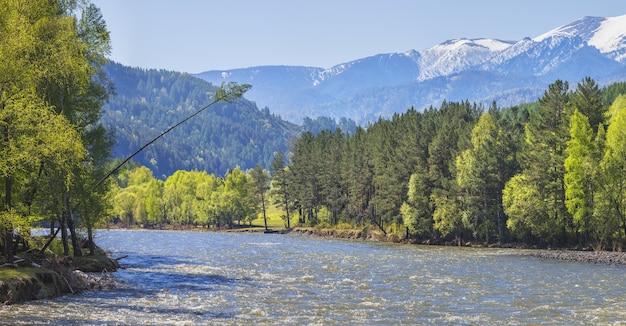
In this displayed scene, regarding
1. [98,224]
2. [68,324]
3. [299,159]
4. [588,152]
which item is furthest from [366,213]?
[68,324]

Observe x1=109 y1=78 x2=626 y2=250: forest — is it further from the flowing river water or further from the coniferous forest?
the flowing river water

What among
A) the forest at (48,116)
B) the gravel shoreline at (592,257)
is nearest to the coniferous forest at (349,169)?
the forest at (48,116)

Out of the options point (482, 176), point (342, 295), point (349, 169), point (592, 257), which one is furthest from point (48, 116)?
point (349, 169)

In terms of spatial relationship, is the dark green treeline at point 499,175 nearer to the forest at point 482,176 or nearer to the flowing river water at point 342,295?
the forest at point 482,176

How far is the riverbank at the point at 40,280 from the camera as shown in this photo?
30.3 m

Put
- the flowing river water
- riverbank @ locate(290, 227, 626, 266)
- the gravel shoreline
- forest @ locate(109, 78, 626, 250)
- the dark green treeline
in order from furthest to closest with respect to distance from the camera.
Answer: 1. forest @ locate(109, 78, 626, 250)
2. the dark green treeline
3. riverbank @ locate(290, 227, 626, 266)
4. the gravel shoreline
5. the flowing river water

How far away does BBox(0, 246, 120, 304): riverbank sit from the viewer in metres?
30.3

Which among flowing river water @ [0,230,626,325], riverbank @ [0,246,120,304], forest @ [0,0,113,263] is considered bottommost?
flowing river water @ [0,230,626,325]

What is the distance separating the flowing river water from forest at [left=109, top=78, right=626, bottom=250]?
64.1 ft

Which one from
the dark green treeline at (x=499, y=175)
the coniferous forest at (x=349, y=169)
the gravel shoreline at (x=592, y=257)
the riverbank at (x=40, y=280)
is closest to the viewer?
the riverbank at (x=40, y=280)

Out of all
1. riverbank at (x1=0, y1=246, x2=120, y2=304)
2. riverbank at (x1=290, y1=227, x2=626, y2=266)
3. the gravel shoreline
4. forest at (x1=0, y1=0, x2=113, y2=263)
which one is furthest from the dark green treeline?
riverbank at (x1=0, y1=246, x2=120, y2=304)

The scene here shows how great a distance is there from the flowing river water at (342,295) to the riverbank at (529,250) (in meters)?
4.27

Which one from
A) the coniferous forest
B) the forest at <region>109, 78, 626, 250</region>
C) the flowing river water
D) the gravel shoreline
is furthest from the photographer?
the forest at <region>109, 78, 626, 250</region>

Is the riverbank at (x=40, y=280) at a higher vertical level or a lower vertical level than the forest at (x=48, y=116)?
lower
